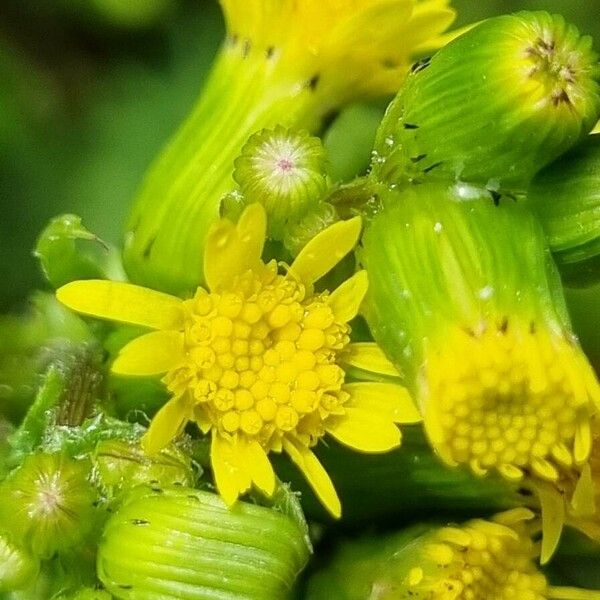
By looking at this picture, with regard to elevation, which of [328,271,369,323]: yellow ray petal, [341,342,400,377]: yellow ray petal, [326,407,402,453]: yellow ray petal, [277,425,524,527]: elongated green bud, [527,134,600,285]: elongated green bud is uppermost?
[527,134,600,285]: elongated green bud

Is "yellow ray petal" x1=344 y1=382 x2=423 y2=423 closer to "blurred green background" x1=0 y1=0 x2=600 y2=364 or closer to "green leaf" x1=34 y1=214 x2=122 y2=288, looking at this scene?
"green leaf" x1=34 y1=214 x2=122 y2=288

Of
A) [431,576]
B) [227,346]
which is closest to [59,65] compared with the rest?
[227,346]

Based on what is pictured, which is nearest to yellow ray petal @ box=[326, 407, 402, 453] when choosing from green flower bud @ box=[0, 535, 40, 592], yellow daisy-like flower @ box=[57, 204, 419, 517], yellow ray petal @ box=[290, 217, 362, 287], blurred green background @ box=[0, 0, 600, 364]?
yellow daisy-like flower @ box=[57, 204, 419, 517]

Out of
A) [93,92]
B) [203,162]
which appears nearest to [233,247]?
[203,162]

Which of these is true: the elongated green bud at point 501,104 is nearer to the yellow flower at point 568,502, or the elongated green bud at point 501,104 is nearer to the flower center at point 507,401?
the flower center at point 507,401

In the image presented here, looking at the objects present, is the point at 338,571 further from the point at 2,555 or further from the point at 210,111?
the point at 210,111

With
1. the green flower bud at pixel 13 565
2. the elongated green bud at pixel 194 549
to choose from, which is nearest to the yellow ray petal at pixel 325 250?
the elongated green bud at pixel 194 549
